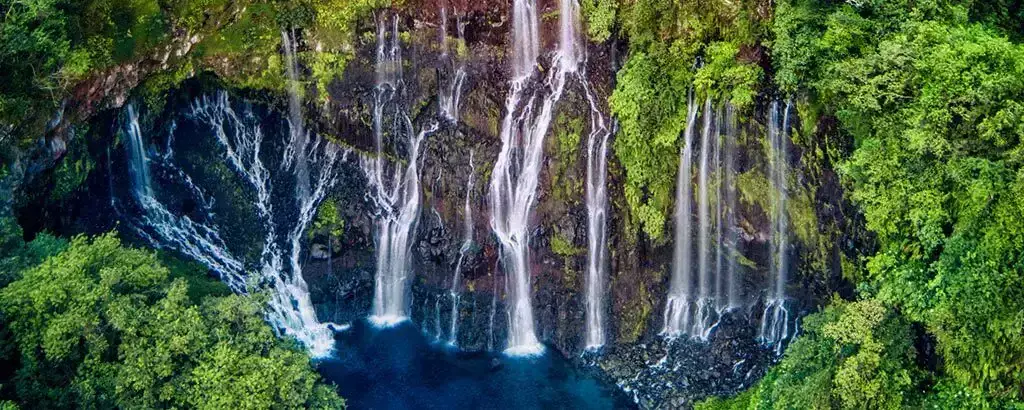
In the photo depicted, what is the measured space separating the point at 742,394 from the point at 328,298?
10.3 meters

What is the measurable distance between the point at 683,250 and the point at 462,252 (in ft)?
17.3

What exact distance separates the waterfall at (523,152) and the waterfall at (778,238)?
469 cm

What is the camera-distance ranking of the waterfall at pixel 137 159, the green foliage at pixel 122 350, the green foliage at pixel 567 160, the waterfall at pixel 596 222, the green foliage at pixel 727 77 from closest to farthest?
the green foliage at pixel 122 350, the green foliage at pixel 727 77, the waterfall at pixel 596 222, the green foliage at pixel 567 160, the waterfall at pixel 137 159

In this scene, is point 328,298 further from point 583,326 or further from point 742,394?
point 742,394

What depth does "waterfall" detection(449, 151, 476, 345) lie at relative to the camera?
21719 mm

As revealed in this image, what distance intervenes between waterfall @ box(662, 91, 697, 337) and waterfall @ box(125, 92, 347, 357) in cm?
813

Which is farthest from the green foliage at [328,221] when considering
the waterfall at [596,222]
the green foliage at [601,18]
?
the green foliage at [601,18]

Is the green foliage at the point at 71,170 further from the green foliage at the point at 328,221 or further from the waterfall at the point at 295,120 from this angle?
the green foliage at the point at 328,221

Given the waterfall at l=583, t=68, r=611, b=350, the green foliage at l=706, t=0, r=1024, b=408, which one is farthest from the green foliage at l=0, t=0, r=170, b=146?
the green foliage at l=706, t=0, r=1024, b=408

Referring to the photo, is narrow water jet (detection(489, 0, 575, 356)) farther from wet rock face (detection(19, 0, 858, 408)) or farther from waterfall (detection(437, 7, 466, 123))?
waterfall (detection(437, 7, 466, 123))

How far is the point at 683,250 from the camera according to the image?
2050 cm

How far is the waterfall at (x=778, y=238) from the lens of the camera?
59.2 ft

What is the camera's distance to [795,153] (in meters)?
18.0

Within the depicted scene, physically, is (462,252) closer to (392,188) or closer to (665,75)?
(392,188)
